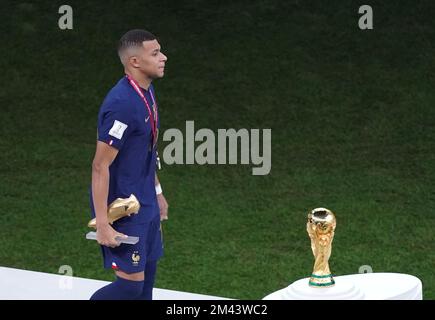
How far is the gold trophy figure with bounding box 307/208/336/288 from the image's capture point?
575 cm

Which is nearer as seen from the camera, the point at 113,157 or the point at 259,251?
the point at 113,157

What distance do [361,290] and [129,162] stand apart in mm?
1376

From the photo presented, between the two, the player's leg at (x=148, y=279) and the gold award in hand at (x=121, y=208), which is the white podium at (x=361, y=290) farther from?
the gold award in hand at (x=121, y=208)

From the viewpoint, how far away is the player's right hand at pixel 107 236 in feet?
18.6

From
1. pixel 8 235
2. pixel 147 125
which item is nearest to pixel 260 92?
pixel 8 235

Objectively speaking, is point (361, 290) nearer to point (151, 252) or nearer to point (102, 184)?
point (151, 252)

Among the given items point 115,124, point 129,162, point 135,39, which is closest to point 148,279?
point 129,162

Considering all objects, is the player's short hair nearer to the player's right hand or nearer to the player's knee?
the player's right hand

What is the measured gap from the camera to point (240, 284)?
792cm

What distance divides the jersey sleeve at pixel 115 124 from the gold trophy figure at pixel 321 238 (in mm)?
1005

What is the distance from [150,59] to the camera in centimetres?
577
